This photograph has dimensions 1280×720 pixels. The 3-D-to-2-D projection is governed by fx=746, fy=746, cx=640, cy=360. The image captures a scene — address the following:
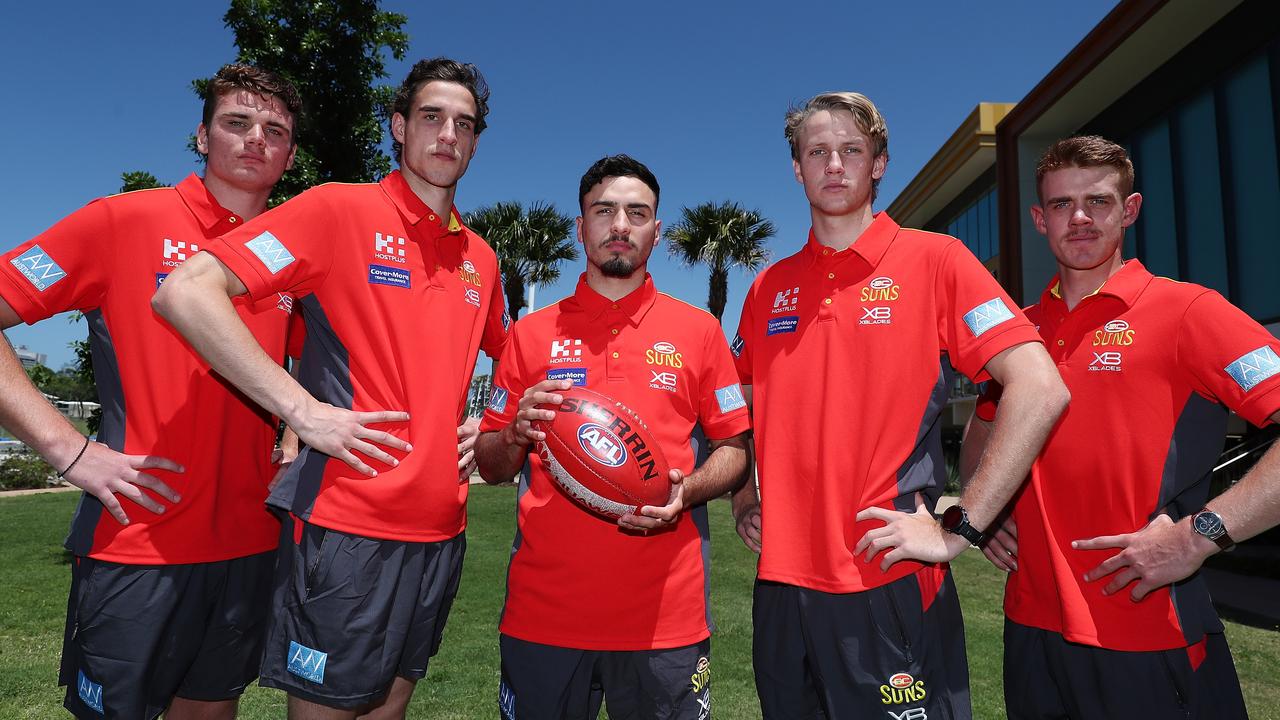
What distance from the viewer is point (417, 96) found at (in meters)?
3.24

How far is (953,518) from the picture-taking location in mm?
2594

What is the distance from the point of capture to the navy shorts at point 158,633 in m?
2.92

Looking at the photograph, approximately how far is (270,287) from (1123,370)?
3373 millimetres

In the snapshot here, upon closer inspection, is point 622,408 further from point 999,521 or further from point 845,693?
point 999,521

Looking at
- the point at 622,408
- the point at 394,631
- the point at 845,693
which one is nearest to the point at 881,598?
the point at 845,693

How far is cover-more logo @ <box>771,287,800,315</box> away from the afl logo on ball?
0.87m

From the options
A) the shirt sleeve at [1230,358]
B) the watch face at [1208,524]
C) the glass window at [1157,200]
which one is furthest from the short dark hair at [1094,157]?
the glass window at [1157,200]

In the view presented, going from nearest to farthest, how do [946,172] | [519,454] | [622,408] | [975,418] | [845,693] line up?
1. [845,693]
2. [622,408]
3. [519,454]
4. [975,418]
5. [946,172]

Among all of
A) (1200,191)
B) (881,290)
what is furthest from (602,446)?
(1200,191)

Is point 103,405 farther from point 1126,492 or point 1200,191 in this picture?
point 1200,191

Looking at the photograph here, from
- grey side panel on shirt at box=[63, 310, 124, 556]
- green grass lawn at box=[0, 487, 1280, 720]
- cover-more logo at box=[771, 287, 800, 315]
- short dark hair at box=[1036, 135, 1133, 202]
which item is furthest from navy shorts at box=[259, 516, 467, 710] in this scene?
green grass lawn at box=[0, 487, 1280, 720]

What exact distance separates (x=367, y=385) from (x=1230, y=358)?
10.9 ft

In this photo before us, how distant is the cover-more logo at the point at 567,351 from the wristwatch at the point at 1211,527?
8.09 ft

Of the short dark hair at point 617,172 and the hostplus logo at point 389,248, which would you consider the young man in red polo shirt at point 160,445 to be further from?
the short dark hair at point 617,172
